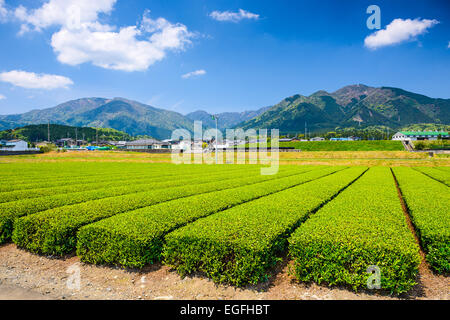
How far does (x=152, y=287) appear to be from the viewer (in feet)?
20.4

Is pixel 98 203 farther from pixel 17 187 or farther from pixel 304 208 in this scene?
pixel 17 187

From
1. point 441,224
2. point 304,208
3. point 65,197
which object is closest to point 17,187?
point 65,197

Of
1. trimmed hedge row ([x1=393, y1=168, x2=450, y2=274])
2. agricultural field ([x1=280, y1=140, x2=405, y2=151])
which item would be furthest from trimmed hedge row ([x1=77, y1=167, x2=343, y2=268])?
agricultural field ([x1=280, y1=140, x2=405, y2=151])

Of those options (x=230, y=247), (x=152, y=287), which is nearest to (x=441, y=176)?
(x=230, y=247)

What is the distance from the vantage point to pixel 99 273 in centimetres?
691

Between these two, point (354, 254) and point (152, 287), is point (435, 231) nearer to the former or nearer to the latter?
point (354, 254)

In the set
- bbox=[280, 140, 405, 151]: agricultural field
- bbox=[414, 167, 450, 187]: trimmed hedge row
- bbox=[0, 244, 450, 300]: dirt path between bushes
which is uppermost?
bbox=[280, 140, 405, 151]: agricultural field

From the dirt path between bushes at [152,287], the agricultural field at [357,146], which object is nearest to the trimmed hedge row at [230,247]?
the dirt path between bushes at [152,287]

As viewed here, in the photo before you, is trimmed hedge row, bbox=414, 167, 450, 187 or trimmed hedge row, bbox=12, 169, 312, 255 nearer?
trimmed hedge row, bbox=12, 169, 312, 255

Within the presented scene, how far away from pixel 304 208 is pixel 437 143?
121m

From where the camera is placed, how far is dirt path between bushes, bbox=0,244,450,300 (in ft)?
18.9

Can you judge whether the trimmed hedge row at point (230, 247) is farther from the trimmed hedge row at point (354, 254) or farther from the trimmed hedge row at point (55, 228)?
the trimmed hedge row at point (55, 228)

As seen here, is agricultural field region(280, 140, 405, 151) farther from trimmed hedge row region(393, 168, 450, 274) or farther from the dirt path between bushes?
the dirt path between bushes

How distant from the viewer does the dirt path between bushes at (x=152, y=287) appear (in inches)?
227
